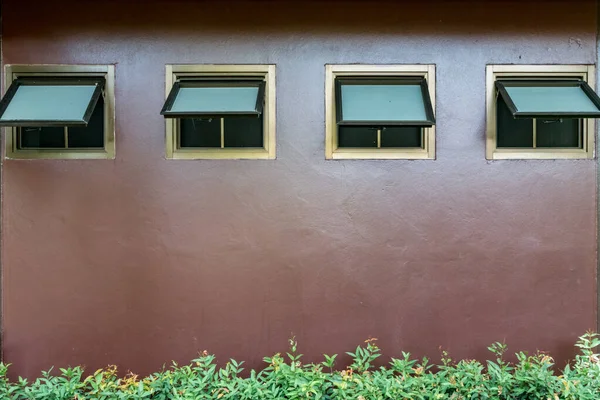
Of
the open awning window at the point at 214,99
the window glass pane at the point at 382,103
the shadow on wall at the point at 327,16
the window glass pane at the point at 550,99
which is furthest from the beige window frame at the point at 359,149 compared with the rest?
the window glass pane at the point at 550,99

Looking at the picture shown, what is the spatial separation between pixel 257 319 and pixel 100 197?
1824 millimetres

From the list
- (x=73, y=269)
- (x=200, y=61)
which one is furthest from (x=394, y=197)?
(x=73, y=269)

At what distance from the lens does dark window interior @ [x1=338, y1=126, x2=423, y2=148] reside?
393 cm

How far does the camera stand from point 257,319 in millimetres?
3875

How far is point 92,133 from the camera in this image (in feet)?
12.9

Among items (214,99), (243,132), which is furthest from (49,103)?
(243,132)

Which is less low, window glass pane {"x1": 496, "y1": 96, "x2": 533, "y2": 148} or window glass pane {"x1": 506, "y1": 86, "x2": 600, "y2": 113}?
window glass pane {"x1": 506, "y1": 86, "x2": 600, "y2": 113}

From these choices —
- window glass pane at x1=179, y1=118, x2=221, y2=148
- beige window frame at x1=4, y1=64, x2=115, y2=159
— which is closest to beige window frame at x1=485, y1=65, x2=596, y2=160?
window glass pane at x1=179, y1=118, x2=221, y2=148

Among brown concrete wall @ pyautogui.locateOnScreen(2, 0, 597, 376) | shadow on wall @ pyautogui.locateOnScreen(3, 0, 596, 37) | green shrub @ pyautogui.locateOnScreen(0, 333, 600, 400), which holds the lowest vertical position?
green shrub @ pyautogui.locateOnScreen(0, 333, 600, 400)

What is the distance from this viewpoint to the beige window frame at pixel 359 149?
387 centimetres

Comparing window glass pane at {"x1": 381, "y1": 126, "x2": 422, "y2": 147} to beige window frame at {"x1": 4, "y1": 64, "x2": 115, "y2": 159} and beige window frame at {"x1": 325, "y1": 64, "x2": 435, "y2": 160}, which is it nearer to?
beige window frame at {"x1": 325, "y1": 64, "x2": 435, "y2": 160}

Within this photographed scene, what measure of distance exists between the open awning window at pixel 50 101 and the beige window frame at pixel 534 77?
357 centimetres

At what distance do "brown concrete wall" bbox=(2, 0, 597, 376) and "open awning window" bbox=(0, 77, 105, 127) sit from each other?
0.23 metres

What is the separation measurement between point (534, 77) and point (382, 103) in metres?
1.48
